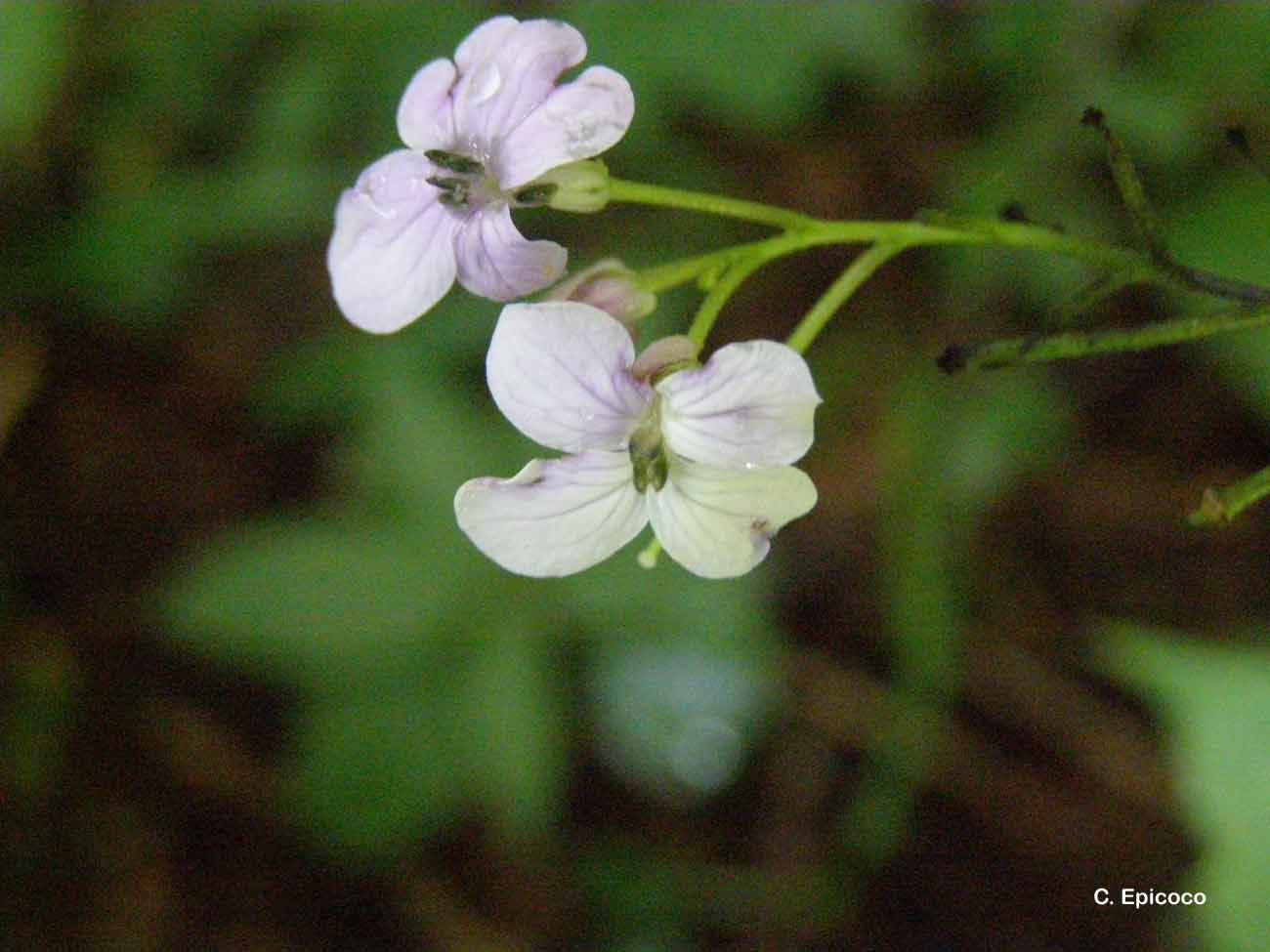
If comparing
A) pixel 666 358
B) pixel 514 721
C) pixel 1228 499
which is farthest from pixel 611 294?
pixel 514 721

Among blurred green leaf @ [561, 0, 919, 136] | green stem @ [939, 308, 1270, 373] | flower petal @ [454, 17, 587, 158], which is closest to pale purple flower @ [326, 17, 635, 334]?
flower petal @ [454, 17, 587, 158]

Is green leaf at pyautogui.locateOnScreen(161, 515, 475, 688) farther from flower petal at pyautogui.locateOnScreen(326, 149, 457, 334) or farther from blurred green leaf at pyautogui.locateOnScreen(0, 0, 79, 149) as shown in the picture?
flower petal at pyautogui.locateOnScreen(326, 149, 457, 334)

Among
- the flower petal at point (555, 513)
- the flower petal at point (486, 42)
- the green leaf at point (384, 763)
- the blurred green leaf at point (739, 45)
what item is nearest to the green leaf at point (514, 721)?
the green leaf at point (384, 763)

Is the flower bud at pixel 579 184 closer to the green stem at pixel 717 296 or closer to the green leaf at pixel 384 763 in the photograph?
the green stem at pixel 717 296

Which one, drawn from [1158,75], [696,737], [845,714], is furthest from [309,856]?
[1158,75]

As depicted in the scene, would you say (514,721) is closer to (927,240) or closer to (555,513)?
(555,513)
